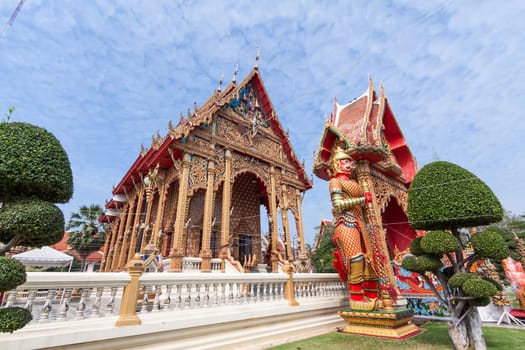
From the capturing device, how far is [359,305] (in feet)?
15.5

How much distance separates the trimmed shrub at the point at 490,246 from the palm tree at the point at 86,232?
2194 cm

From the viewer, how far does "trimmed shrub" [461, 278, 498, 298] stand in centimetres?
289

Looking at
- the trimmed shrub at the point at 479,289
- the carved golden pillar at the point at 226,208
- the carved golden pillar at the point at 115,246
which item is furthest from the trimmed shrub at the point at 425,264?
the carved golden pillar at the point at 115,246

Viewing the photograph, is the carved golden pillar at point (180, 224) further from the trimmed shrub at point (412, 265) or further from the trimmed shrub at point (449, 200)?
the trimmed shrub at point (449, 200)

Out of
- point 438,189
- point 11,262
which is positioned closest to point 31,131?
point 11,262

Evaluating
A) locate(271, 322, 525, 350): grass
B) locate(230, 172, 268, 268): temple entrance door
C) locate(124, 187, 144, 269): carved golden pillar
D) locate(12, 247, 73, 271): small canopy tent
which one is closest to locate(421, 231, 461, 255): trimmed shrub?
Result: locate(271, 322, 525, 350): grass

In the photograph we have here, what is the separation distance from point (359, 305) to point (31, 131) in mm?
5441

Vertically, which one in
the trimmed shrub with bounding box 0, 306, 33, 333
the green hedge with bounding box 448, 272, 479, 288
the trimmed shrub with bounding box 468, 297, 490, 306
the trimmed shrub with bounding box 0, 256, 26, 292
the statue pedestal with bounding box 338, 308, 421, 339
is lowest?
the statue pedestal with bounding box 338, 308, 421, 339

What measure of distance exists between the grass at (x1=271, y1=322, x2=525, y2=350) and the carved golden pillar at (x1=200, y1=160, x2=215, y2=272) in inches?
146

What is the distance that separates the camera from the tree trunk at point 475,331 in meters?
3.10

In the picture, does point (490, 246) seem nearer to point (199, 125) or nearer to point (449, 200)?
point (449, 200)

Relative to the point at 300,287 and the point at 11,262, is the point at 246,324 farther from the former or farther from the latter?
the point at 11,262

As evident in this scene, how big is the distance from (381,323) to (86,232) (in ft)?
69.3

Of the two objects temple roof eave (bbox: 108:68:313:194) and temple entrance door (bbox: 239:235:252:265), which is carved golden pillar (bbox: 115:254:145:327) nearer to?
temple roof eave (bbox: 108:68:313:194)
